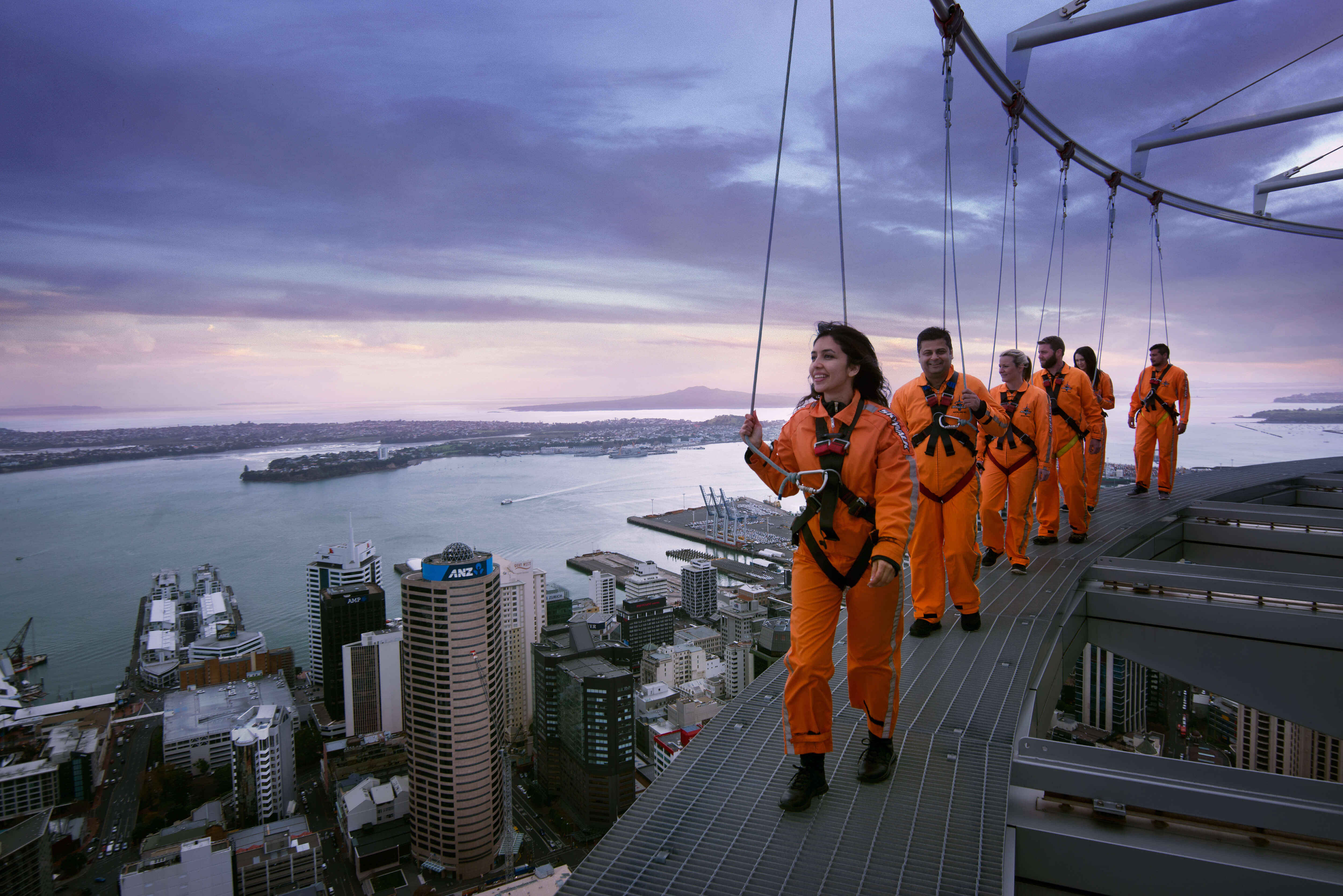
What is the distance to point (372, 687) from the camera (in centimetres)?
1514

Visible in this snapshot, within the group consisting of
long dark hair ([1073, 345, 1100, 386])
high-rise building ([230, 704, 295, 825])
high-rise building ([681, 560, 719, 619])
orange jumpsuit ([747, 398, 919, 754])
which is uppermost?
long dark hair ([1073, 345, 1100, 386])

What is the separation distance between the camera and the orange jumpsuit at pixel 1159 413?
18.0 feet

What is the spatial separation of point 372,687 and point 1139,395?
1568cm

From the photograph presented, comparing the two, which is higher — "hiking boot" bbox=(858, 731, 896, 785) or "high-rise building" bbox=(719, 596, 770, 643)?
"hiking boot" bbox=(858, 731, 896, 785)

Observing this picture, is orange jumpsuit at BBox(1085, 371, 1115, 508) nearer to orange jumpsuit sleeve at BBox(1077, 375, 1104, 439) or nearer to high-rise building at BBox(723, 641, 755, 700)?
orange jumpsuit sleeve at BBox(1077, 375, 1104, 439)

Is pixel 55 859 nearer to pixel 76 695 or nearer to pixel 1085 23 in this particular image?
pixel 76 695

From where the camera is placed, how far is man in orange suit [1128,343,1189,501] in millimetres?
5473

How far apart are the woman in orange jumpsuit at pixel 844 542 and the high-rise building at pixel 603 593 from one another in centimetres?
1876

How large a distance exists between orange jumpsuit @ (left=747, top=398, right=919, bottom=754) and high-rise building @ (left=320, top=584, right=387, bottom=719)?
54.0 ft

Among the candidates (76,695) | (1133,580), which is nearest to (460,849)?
(76,695)

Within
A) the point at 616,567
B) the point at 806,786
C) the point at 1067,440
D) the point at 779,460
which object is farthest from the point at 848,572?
the point at 616,567

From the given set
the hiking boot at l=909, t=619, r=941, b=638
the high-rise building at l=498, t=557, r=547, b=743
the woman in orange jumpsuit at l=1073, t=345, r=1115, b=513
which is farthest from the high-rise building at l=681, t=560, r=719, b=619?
the hiking boot at l=909, t=619, r=941, b=638

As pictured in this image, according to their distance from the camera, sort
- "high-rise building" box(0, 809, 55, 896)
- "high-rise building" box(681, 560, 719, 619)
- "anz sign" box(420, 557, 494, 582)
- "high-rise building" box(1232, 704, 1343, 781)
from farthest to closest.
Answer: "high-rise building" box(681, 560, 719, 619)
"anz sign" box(420, 557, 494, 582)
"high-rise building" box(0, 809, 55, 896)
"high-rise building" box(1232, 704, 1343, 781)

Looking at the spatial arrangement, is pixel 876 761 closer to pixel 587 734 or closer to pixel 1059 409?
pixel 1059 409
